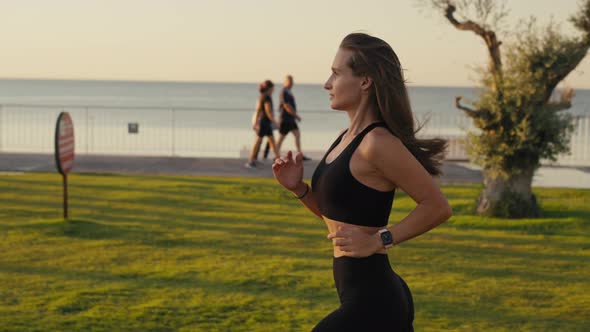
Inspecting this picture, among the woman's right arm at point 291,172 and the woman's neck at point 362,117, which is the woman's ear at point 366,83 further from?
the woman's right arm at point 291,172

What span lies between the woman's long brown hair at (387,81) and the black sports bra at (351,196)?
0.08m

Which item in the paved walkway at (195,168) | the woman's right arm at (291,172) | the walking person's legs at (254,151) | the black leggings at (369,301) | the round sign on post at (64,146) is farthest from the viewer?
the walking person's legs at (254,151)

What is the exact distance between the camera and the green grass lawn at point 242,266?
23.4 ft

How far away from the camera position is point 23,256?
9.52 metres

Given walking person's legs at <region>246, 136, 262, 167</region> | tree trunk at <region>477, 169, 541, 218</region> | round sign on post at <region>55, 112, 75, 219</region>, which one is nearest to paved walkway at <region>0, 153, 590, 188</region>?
walking person's legs at <region>246, 136, 262, 167</region>

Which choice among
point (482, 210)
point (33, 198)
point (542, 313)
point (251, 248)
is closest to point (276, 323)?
point (542, 313)

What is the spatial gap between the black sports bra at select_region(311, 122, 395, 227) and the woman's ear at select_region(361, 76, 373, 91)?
0.49ft

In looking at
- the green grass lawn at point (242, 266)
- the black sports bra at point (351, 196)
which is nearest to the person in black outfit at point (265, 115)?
the green grass lawn at point (242, 266)

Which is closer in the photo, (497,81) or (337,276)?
(337,276)

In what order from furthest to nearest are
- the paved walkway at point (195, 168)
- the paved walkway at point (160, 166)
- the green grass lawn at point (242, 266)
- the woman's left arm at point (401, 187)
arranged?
the paved walkway at point (160, 166)
the paved walkway at point (195, 168)
the green grass lawn at point (242, 266)
the woman's left arm at point (401, 187)

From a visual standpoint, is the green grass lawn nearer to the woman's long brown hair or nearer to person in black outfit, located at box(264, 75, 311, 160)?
the woman's long brown hair

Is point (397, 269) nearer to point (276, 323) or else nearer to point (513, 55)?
point (276, 323)

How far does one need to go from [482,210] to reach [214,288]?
5.56 m

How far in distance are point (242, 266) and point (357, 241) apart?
18.5ft
